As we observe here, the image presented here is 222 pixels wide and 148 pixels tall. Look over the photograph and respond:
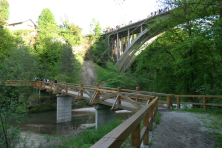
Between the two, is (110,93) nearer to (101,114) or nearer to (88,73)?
(101,114)

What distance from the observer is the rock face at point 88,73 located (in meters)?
30.3

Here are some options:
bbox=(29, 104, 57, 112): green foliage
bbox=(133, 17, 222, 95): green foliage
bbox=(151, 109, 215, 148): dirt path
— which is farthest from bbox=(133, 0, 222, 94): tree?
bbox=(29, 104, 57, 112): green foliage

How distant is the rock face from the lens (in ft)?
99.3

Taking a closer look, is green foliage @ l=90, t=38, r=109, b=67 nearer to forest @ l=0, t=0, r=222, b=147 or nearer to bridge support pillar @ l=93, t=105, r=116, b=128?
forest @ l=0, t=0, r=222, b=147

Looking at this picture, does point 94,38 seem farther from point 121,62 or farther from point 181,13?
point 181,13

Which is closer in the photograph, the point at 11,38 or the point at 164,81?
the point at 164,81

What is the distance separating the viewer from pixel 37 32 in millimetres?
35719

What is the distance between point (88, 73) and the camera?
3266 centimetres

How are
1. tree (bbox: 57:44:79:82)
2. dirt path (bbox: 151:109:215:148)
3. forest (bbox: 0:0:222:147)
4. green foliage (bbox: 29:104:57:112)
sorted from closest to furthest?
1. dirt path (bbox: 151:109:215:148)
2. forest (bbox: 0:0:222:147)
3. green foliage (bbox: 29:104:57:112)
4. tree (bbox: 57:44:79:82)

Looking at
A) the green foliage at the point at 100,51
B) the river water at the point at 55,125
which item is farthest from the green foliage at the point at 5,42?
the river water at the point at 55,125

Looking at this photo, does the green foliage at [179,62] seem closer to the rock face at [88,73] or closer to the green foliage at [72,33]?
the rock face at [88,73]

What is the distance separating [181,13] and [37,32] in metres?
34.1

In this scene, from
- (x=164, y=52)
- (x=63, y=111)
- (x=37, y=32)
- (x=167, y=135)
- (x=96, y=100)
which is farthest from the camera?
(x=37, y=32)

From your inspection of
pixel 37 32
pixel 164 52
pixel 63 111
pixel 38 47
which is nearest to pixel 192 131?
pixel 164 52
